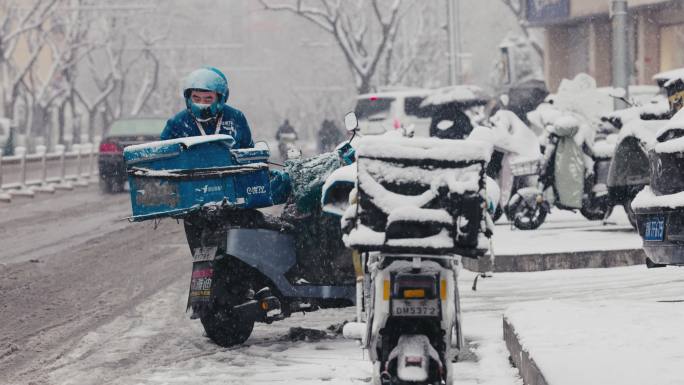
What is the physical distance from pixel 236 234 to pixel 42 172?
25.0m

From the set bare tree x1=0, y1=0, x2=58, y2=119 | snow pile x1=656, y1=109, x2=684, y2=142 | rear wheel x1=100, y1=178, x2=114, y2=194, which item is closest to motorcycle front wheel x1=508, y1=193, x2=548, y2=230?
snow pile x1=656, y1=109, x2=684, y2=142

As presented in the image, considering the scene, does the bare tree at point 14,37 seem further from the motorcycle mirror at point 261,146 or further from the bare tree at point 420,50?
the motorcycle mirror at point 261,146

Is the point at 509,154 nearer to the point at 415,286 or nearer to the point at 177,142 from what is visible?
the point at 177,142

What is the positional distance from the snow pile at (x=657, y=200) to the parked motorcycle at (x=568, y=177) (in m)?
6.26

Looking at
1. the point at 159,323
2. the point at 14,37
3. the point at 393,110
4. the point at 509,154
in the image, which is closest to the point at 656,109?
the point at 509,154

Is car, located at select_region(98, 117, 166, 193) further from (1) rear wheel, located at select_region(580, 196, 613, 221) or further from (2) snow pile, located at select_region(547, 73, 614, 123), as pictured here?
(1) rear wheel, located at select_region(580, 196, 613, 221)

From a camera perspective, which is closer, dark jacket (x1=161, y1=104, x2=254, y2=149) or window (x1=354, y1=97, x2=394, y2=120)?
dark jacket (x1=161, y1=104, x2=254, y2=149)

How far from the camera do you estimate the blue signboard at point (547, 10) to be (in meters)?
44.4

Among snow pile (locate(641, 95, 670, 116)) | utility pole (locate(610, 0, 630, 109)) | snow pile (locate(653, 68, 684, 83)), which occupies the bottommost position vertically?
snow pile (locate(641, 95, 670, 116))

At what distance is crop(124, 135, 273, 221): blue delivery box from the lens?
8.52 meters

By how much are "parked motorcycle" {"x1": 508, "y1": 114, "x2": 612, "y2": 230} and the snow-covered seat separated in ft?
31.4

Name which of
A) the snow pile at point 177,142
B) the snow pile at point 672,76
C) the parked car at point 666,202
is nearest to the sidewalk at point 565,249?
the snow pile at point 672,76

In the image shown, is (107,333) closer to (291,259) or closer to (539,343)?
(291,259)

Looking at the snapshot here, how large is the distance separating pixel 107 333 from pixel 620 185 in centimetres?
648
